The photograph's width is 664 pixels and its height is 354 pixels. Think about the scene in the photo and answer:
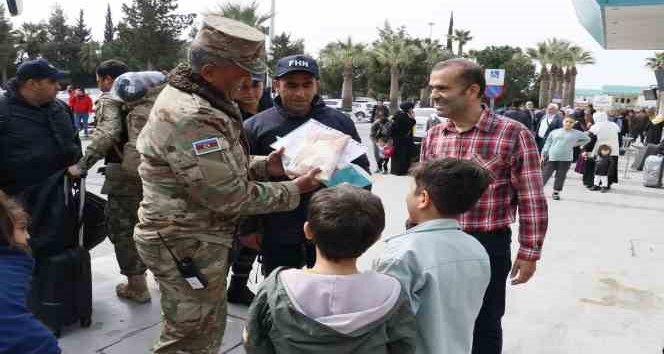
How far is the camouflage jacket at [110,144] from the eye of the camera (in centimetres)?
346

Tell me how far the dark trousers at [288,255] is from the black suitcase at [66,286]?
120 centimetres

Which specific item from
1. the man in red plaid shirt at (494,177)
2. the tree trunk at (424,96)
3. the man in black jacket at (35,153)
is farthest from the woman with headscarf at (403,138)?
the tree trunk at (424,96)

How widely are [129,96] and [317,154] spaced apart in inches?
67.9

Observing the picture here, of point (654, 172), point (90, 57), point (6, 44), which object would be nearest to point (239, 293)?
point (654, 172)

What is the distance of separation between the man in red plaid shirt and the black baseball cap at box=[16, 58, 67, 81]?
2.25 metres

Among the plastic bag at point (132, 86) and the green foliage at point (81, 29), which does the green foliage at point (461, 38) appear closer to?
the green foliage at point (81, 29)

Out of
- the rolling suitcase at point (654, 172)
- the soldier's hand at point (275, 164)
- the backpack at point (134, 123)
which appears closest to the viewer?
the soldier's hand at point (275, 164)

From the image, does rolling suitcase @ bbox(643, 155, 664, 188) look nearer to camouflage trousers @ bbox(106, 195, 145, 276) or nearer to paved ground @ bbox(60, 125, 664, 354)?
paved ground @ bbox(60, 125, 664, 354)

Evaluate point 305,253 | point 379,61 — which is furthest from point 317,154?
point 379,61

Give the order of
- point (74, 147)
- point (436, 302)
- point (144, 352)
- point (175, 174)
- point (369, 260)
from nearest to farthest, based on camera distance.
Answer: point (436, 302)
point (175, 174)
point (144, 352)
point (74, 147)
point (369, 260)

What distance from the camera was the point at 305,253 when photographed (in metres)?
2.90

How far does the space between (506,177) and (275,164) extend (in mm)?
1091

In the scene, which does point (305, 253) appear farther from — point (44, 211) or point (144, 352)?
point (44, 211)

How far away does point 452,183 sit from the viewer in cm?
188
